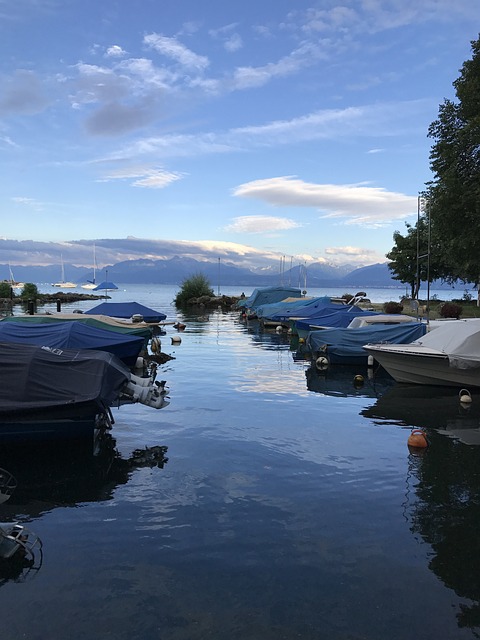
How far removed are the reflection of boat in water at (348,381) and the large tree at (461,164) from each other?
361 inches

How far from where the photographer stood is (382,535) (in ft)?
27.4

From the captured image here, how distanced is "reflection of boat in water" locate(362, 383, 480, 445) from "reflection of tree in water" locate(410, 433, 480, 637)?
161cm

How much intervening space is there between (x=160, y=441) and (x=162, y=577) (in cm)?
645

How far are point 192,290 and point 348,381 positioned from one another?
221ft

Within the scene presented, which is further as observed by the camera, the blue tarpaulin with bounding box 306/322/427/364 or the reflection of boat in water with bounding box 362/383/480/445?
the blue tarpaulin with bounding box 306/322/427/364

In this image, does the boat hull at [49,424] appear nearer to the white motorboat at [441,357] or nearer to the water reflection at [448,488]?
the water reflection at [448,488]

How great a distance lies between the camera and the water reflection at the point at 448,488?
23.7 feet

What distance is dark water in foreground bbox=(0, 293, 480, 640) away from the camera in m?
6.20

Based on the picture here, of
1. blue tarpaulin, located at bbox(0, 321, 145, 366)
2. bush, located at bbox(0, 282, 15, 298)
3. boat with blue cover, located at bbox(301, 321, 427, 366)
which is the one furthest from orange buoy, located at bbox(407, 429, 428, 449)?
bush, located at bbox(0, 282, 15, 298)

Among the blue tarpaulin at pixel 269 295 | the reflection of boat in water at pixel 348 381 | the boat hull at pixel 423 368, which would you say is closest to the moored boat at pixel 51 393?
the reflection of boat in water at pixel 348 381

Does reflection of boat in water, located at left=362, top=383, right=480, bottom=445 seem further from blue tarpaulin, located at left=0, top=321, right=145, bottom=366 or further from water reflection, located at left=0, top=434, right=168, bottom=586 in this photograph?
blue tarpaulin, located at left=0, top=321, right=145, bottom=366

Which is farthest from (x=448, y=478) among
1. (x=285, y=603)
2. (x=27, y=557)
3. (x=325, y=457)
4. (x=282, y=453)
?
(x=27, y=557)

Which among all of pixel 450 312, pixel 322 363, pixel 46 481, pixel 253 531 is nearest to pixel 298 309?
pixel 450 312

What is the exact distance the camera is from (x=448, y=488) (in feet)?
34.4
